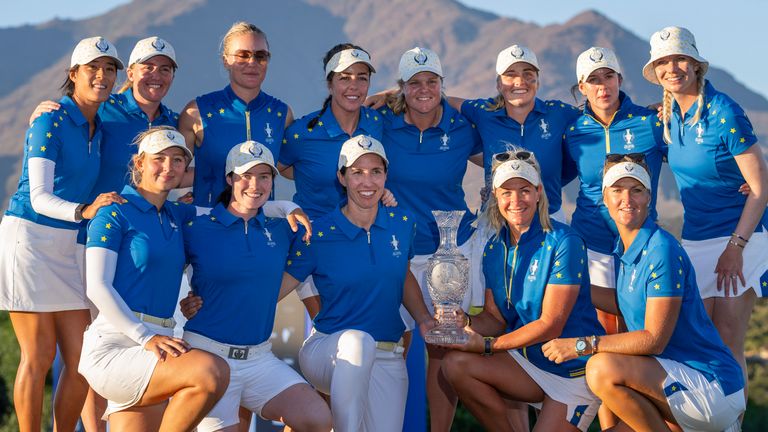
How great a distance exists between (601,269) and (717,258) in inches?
30.0

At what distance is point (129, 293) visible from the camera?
563cm

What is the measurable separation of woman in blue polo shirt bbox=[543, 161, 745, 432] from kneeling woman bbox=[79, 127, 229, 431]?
218 cm

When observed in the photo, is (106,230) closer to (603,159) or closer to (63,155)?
(63,155)

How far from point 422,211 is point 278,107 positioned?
1296 mm

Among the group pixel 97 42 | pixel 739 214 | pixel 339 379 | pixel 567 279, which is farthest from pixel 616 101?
pixel 97 42

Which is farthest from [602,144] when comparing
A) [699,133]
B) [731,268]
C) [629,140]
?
[731,268]

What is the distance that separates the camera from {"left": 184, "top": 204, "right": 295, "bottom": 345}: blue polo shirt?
588 centimetres

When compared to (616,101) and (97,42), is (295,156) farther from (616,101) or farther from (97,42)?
(616,101)

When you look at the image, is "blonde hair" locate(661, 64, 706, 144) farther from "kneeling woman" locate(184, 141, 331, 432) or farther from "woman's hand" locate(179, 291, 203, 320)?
"woman's hand" locate(179, 291, 203, 320)

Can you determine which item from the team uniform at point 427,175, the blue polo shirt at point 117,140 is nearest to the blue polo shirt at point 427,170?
the team uniform at point 427,175

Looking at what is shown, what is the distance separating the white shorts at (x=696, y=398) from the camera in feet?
18.6

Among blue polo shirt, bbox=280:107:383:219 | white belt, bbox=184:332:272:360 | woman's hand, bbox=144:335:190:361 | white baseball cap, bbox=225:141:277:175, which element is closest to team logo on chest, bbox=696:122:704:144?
blue polo shirt, bbox=280:107:383:219

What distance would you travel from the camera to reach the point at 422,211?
7109 millimetres

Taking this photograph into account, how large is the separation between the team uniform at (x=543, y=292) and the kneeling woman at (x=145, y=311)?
1.88 meters
